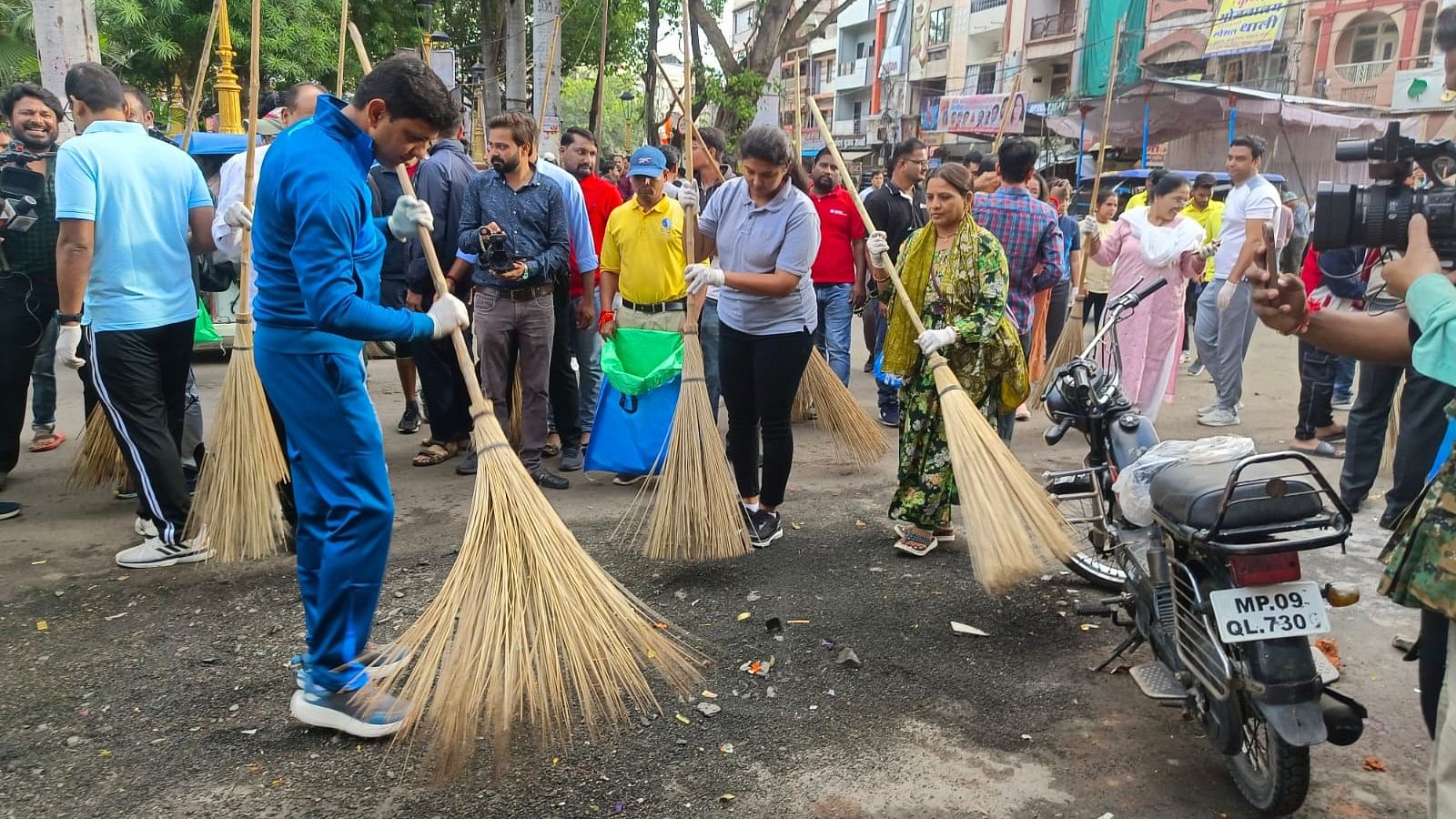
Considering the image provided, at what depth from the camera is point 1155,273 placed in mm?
5492

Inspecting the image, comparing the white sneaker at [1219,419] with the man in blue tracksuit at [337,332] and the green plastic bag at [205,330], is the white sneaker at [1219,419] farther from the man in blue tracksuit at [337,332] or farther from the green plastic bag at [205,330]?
the green plastic bag at [205,330]

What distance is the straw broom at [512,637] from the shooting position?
227 cm

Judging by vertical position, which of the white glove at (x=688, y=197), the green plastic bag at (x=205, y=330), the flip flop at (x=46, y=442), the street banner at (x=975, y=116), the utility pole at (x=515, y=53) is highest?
the street banner at (x=975, y=116)

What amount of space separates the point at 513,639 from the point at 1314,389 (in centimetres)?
529

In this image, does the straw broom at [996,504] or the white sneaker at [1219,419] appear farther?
the white sneaker at [1219,419]

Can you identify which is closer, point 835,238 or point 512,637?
point 512,637

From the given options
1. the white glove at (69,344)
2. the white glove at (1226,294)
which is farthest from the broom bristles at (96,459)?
the white glove at (1226,294)

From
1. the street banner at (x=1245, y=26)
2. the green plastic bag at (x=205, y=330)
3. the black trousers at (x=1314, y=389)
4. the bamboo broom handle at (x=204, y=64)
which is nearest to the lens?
the bamboo broom handle at (x=204, y=64)

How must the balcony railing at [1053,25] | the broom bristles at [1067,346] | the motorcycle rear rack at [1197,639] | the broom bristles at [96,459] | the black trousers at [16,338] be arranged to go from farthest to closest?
the balcony railing at [1053,25], the broom bristles at [1067,346], the broom bristles at [96,459], the black trousers at [16,338], the motorcycle rear rack at [1197,639]

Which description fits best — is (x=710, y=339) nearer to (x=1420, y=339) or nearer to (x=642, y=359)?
(x=642, y=359)

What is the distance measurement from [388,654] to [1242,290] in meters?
5.74

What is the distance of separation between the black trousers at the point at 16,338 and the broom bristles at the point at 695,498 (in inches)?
121

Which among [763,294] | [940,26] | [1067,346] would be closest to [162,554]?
[763,294]

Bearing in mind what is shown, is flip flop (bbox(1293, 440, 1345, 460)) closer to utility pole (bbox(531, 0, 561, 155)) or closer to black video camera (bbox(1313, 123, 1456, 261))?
black video camera (bbox(1313, 123, 1456, 261))
